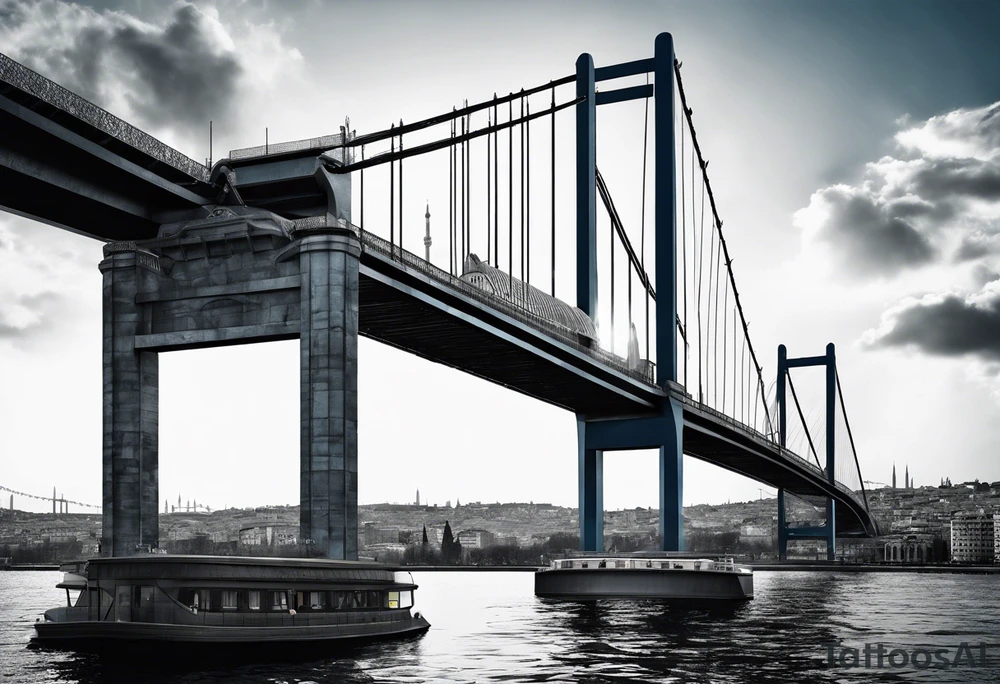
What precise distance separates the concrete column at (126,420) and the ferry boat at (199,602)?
23.8 feet

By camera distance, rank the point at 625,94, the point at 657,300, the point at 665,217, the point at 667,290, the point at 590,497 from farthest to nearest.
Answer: the point at 625,94, the point at 665,217, the point at 590,497, the point at 657,300, the point at 667,290

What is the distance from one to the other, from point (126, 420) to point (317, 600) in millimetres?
11334

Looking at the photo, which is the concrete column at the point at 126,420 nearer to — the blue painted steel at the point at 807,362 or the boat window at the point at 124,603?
the boat window at the point at 124,603

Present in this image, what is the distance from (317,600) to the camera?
3941cm

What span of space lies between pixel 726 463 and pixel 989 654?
73709mm

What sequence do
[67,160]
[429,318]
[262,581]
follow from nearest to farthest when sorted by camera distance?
1. [262,581]
2. [67,160]
3. [429,318]

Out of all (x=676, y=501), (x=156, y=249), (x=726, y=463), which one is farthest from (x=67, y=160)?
(x=726, y=463)

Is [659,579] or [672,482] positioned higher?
[672,482]

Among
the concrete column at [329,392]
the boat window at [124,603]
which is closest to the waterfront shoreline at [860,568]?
the concrete column at [329,392]

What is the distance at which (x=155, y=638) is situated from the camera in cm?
3462

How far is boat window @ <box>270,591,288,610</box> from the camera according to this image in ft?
123

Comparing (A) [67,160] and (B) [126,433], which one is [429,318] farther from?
(A) [67,160]

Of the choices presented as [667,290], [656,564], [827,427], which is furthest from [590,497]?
[827,427]

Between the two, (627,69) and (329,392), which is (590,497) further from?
(329,392)
